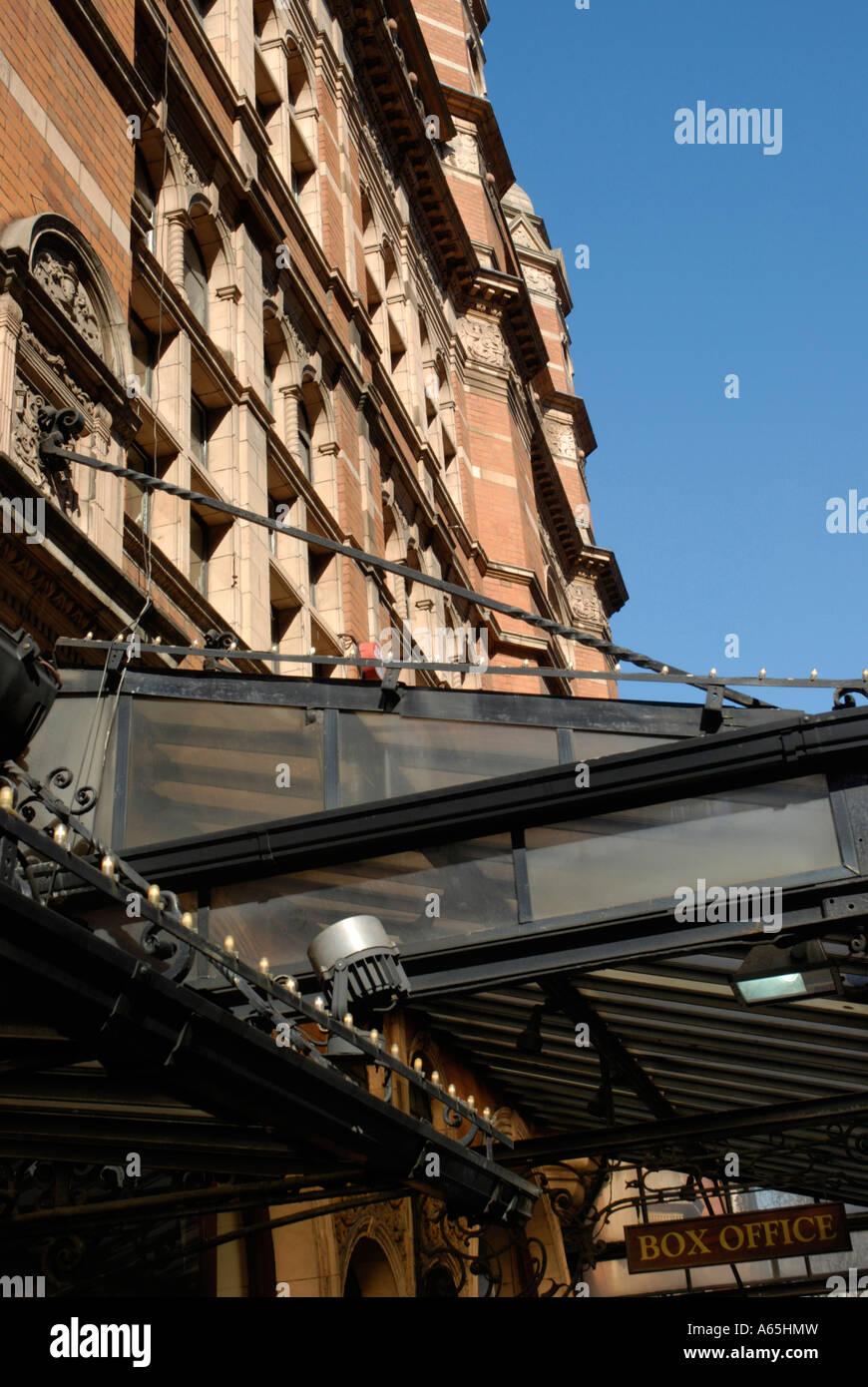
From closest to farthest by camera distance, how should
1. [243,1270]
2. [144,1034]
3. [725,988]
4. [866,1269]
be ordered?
[144,1034]
[725,988]
[243,1270]
[866,1269]

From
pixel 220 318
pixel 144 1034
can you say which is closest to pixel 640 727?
pixel 144 1034

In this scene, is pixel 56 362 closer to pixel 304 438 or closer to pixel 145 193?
pixel 145 193

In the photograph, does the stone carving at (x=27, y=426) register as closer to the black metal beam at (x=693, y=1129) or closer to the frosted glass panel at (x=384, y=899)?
the frosted glass panel at (x=384, y=899)

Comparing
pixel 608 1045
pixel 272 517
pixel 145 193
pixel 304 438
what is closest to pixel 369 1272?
pixel 608 1045

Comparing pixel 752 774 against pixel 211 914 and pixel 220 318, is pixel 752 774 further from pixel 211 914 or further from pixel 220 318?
pixel 220 318

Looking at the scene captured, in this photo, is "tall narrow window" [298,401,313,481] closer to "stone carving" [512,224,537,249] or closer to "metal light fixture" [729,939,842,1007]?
"metal light fixture" [729,939,842,1007]

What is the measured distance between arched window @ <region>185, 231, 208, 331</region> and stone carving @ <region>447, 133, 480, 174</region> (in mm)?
25013

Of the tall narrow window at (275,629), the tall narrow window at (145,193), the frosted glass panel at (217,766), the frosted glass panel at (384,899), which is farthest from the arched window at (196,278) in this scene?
the frosted glass panel at (384,899)

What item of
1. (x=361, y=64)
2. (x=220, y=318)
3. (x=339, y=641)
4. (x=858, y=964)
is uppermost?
(x=361, y=64)

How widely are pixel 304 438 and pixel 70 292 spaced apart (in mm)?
10141

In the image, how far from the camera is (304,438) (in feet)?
72.3

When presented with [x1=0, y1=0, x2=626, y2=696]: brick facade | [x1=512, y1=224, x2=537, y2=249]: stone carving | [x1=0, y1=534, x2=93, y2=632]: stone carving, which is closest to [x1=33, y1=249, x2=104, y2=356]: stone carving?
[x1=0, y1=0, x2=626, y2=696]: brick facade
